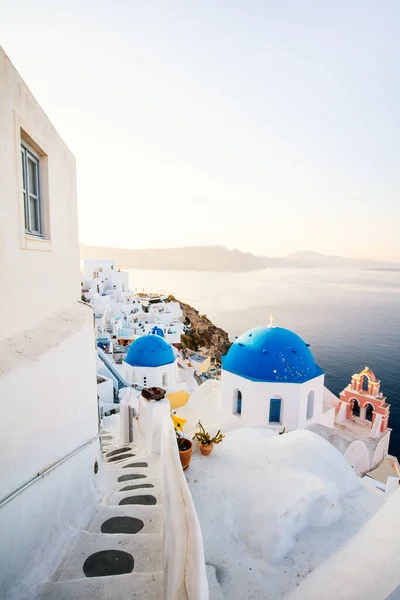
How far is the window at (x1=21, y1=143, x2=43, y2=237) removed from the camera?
2.99 m

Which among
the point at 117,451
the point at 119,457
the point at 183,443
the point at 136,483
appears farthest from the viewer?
the point at 117,451

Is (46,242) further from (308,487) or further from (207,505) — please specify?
(308,487)

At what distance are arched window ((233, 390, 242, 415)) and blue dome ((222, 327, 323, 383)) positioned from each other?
3.10 ft

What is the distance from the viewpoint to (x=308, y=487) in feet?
16.3

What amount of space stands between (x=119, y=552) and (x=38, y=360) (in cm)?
228

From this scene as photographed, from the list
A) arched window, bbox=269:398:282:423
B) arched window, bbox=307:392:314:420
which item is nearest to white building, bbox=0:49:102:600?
arched window, bbox=269:398:282:423

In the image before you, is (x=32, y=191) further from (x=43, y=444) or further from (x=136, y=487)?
(x=136, y=487)

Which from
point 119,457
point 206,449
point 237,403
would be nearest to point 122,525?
point 206,449

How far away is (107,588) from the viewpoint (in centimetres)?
270

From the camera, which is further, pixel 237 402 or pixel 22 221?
pixel 237 402

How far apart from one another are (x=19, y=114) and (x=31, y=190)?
76 cm

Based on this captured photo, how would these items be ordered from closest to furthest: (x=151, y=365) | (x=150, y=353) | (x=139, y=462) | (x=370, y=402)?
(x=139, y=462)
(x=151, y=365)
(x=150, y=353)
(x=370, y=402)

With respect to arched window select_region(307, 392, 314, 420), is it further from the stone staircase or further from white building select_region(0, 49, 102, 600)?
white building select_region(0, 49, 102, 600)

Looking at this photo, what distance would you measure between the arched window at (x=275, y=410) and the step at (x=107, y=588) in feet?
29.3
